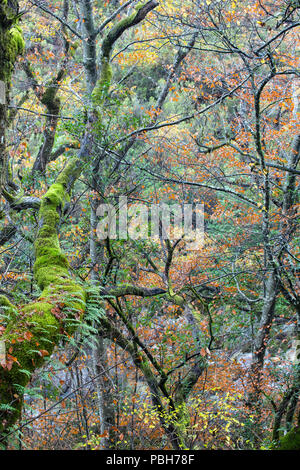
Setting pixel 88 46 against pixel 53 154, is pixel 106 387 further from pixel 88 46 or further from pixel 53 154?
pixel 88 46

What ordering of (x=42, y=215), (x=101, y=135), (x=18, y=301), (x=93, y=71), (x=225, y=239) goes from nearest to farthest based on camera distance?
(x=18, y=301), (x=42, y=215), (x=101, y=135), (x=93, y=71), (x=225, y=239)

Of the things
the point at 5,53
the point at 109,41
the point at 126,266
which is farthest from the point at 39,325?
the point at 109,41

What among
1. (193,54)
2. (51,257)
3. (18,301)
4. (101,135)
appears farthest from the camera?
(193,54)

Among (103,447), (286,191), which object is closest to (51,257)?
(103,447)

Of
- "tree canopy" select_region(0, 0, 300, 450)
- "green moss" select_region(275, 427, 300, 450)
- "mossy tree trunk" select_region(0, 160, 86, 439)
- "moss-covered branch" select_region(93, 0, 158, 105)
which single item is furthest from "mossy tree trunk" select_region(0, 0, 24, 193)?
"green moss" select_region(275, 427, 300, 450)

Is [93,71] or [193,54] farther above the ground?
[193,54]

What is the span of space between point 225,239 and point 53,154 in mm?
6432

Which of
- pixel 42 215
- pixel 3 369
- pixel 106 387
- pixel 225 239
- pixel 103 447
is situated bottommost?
pixel 103 447

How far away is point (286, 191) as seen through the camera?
8508 millimetres

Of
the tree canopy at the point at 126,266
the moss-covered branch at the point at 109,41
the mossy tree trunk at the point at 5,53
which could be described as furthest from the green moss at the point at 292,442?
the moss-covered branch at the point at 109,41

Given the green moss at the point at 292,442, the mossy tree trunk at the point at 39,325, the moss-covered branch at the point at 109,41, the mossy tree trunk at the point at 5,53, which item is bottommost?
the green moss at the point at 292,442

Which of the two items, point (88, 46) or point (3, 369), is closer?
point (3, 369)

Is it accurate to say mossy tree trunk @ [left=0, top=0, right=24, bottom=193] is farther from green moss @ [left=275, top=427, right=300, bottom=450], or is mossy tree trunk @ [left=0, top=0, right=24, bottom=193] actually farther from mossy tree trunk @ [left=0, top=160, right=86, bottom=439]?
green moss @ [left=275, top=427, right=300, bottom=450]

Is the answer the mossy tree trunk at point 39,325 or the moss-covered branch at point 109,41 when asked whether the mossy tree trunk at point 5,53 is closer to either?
the mossy tree trunk at point 39,325
